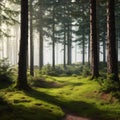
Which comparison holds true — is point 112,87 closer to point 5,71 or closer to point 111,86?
point 111,86

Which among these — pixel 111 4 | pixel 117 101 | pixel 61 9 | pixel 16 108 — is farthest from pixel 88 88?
pixel 61 9

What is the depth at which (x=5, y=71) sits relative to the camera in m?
24.4

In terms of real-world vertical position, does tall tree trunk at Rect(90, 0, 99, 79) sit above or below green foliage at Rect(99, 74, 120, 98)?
above

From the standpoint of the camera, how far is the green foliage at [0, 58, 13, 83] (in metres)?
23.5

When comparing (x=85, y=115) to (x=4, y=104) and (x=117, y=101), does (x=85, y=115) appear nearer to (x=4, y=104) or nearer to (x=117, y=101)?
(x=117, y=101)

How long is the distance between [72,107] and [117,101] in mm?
2345

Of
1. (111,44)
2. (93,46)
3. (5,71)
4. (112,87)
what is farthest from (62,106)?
(5,71)

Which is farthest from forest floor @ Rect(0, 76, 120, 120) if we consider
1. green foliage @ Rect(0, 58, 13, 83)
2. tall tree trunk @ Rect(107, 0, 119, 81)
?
green foliage @ Rect(0, 58, 13, 83)

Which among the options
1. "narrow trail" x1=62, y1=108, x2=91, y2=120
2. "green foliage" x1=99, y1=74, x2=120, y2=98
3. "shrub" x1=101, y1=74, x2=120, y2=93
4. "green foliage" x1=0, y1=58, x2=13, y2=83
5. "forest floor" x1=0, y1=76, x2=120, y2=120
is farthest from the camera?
"green foliage" x1=0, y1=58, x2=13, y2=83

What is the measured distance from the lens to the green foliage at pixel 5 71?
23547 millimetres

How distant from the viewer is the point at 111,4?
18.5m

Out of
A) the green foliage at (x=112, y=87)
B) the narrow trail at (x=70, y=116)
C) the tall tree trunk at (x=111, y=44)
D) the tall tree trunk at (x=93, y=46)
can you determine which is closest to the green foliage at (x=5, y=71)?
the tall tree trunk at (x=93, y=46)

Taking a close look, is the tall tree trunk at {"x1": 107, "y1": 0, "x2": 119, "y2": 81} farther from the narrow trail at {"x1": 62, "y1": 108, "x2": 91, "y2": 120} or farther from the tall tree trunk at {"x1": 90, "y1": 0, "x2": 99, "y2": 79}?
the narrow trail at {"x1": 62, "y1": 108, "x2": 91, "y2": 120}

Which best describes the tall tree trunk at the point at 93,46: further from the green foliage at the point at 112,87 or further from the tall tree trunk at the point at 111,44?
the green foliage at the point at 112,87
